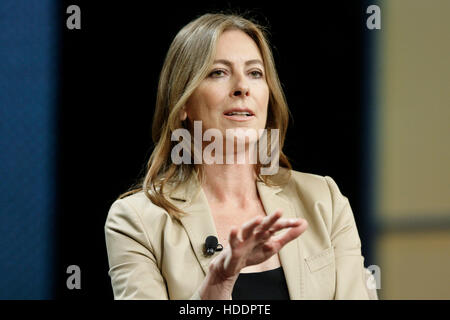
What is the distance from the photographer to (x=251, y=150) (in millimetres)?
1809

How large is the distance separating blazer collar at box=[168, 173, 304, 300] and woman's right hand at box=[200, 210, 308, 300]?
0.14 metres

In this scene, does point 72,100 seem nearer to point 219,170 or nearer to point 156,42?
point 156,42

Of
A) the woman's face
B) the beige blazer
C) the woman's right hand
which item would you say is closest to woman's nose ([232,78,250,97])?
the woman's face

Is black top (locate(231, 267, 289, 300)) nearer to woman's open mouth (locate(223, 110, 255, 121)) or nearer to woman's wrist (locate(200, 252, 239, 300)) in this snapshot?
woman's wrist (locate(200, 252, 239, 300))

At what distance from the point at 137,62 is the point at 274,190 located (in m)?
0.64

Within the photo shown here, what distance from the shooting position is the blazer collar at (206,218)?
1.59 meters

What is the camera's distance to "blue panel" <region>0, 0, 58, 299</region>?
1840mm

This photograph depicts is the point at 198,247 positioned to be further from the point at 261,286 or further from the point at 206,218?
the point at 261,286

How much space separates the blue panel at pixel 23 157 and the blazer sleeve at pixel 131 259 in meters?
0.31

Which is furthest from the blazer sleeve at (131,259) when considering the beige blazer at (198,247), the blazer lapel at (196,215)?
the blazer lapel at (196,215)

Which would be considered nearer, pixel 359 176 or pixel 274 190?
pixel 274 190
